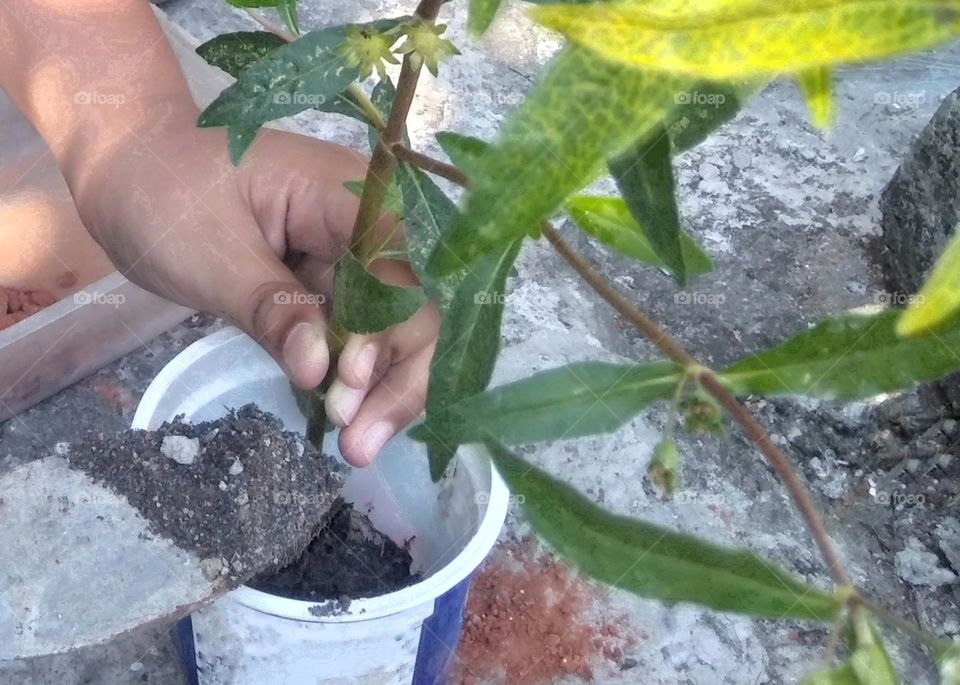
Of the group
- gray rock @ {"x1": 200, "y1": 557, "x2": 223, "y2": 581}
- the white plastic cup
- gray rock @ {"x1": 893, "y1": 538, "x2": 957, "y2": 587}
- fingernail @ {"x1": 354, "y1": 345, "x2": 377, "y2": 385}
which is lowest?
gray rock @ {"x1": 893, "y1": 538, "x2": 957, "y2": 587}

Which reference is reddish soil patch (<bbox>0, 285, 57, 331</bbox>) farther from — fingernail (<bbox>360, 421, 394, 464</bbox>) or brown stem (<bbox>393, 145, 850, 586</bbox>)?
brown stem (<bbox>393, 145, 850, 586</bbox>)

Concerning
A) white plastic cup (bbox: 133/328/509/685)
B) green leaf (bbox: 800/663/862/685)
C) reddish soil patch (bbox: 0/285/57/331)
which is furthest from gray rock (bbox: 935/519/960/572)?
reddish soil patch (bbox: 0/285/57/331)

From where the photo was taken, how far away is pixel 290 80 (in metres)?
0.52

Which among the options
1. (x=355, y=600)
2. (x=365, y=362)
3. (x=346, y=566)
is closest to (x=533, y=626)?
(x=346, y=566)

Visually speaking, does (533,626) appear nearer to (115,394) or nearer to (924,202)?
(115,394)

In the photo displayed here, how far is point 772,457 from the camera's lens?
449 mm

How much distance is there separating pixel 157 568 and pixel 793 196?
1.07m

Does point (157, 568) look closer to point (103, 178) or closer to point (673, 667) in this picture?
point (103, 178)

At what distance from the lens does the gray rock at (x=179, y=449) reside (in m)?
0.73

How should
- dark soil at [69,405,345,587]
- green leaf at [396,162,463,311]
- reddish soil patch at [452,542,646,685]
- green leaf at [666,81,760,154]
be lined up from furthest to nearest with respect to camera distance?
reddish soil patch at [452,542,646,685], dark soil at [69,405,345,587], green leaf at [396,162,463,311], green leaf at [666,81,760,154]

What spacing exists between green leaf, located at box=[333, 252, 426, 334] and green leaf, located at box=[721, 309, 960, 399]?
188mm

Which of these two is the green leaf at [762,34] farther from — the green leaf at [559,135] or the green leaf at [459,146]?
the green leaf at [459,146]

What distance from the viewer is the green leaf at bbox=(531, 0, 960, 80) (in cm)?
27

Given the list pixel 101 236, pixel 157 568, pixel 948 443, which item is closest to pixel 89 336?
pixel 101 236
